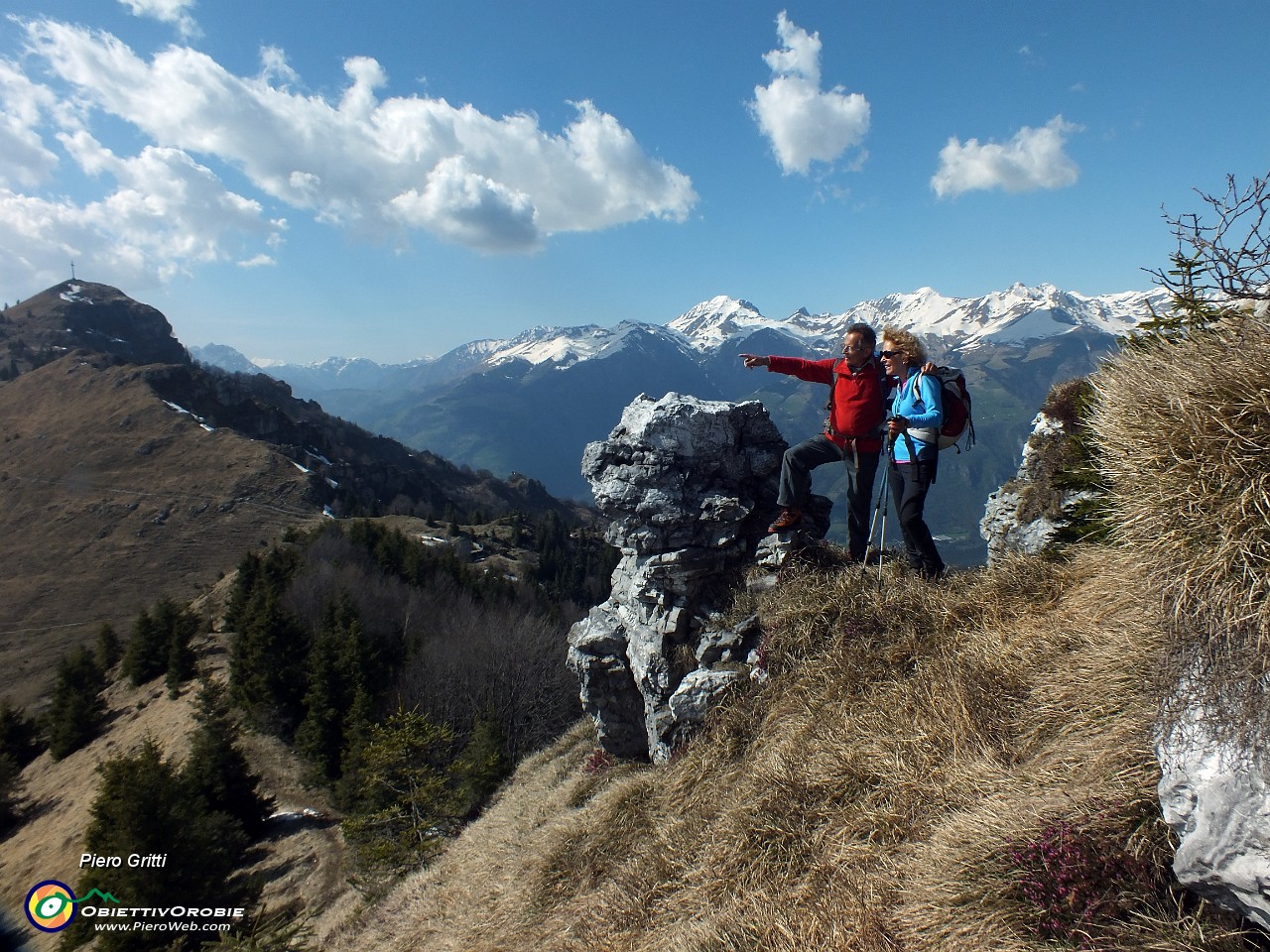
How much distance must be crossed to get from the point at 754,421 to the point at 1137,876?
27.3 ft

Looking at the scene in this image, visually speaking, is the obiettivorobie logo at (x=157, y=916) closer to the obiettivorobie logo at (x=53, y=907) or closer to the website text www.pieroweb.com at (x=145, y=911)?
the website text www.pieroweb.com at (x=145, y=911)

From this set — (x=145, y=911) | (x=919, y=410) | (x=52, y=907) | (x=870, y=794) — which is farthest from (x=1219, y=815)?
(x=52, y=907)

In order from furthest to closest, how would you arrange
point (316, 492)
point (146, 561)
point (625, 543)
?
point (316, 492) → point (146, 561) → point (625, 543)

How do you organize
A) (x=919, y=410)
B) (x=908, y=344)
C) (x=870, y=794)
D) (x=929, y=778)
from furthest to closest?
(x=908, y=344) < (x=919, y=410) < (x=870, y=794) < (x=929, y=778)

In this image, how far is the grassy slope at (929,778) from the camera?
3693 millimetres

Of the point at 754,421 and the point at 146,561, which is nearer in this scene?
the point at 754,421

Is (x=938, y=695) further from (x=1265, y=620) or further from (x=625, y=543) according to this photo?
(x=625, y=543)

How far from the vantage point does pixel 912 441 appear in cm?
796

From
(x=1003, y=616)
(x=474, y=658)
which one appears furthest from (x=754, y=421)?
(x=474, y=658)

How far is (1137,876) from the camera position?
3.66 metres

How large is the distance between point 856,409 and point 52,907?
3140cm

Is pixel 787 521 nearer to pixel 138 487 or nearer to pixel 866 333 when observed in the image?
pixel 866 333

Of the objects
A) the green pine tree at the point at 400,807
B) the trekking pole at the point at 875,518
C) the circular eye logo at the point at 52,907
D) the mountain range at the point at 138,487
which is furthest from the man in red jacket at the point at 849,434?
the mountain range at the point at 138,487
